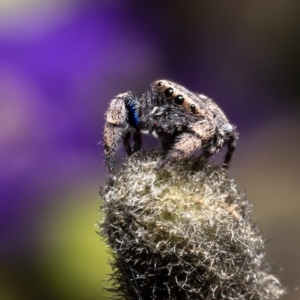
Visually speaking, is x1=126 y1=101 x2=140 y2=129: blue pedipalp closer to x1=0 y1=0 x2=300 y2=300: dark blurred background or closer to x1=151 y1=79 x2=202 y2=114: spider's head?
x1=151 y1=79 x2=202 y2=114: spider's head

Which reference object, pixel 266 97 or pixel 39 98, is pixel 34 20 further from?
pixel 266 97

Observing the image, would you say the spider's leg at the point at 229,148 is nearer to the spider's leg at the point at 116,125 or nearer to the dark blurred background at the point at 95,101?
the spider's leg at the point at 116,125

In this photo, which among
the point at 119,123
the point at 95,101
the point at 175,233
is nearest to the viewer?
the point at 175,233

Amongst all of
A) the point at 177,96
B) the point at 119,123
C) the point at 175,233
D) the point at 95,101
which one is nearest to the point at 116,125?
the point at 119,123

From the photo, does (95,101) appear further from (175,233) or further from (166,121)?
(175,233)

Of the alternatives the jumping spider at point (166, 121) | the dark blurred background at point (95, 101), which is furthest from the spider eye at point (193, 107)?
the dark blurred background at point (95, 101)
